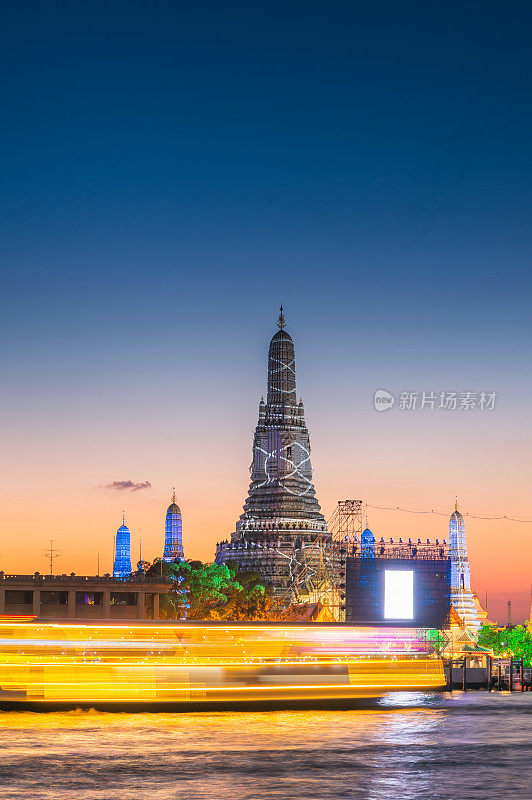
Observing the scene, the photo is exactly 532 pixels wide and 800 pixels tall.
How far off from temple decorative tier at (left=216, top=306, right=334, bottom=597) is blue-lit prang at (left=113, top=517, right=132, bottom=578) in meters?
40.4

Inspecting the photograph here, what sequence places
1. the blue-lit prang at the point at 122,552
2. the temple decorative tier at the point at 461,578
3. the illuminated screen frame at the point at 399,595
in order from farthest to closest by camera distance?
the blue-lit prang at the point at 122,552, the temple decorative tier at the point at 461,578, the illuminated screen frame at the point at 399,595

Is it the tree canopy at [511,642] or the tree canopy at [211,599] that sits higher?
the tree canopy at [211,599]

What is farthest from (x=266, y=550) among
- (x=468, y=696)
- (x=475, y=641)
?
(x=468, y=696)

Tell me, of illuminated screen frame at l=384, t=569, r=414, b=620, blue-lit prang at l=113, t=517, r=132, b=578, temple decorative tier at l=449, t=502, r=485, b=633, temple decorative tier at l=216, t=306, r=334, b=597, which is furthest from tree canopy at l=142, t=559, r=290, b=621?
blue-lit prang at l=113, t=517, r=132, b=578

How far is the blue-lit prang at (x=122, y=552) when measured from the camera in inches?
7436

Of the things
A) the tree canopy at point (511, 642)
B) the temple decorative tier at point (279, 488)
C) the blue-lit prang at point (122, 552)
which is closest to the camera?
the temple decorative tier at point (279, 488)

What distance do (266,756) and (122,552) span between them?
16189cm

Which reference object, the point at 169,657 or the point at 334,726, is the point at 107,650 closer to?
the point at 169,657

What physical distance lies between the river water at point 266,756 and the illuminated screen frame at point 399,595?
4173 centimetres

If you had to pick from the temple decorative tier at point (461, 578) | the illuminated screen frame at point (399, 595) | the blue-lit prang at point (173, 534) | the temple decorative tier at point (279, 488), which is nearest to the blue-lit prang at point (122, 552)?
the blue-lit prang at point (173, 534)

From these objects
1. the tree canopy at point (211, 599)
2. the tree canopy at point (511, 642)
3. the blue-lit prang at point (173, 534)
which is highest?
the blue-lit prang at point (173, 534)

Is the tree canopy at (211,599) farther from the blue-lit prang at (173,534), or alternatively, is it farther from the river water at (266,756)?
the river water at (266,756)

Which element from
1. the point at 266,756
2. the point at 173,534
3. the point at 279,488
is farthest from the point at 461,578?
the point at 266,756

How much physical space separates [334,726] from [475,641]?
110 metres
